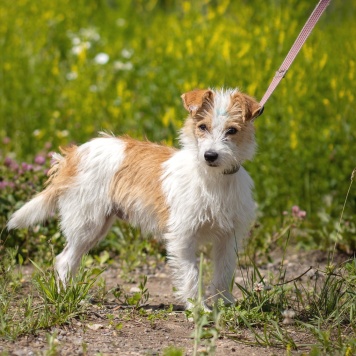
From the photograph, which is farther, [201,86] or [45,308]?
[201,86]

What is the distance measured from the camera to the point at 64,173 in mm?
5219

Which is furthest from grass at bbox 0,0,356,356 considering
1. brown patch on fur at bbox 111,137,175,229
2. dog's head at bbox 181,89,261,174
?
dog's head at bbox 181,89,261,174

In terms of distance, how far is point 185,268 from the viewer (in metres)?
4.72

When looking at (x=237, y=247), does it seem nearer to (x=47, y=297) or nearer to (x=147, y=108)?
(x=47, y=297)

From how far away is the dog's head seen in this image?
14.4 ft

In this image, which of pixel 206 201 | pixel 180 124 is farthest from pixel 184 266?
pixel 180 124

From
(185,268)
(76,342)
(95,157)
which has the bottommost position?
(76,342)

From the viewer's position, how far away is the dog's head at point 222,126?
4.40 meters

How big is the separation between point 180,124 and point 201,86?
0.63 metres

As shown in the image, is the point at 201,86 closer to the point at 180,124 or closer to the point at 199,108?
the point at 180,124

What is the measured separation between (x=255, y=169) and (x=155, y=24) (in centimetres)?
424

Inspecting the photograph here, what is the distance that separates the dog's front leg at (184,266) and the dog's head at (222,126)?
567 mm

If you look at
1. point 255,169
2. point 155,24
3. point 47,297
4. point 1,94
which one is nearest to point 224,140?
point 47,297

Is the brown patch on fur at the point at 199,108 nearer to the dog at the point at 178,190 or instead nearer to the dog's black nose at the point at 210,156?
the dog at the point at 178,190
